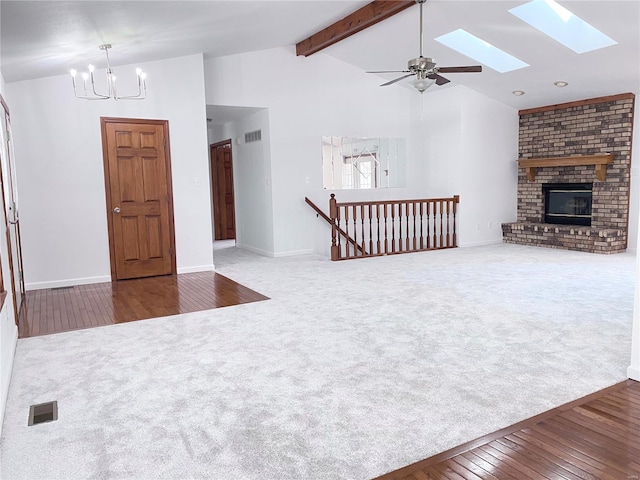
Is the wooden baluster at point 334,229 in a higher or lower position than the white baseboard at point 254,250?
higher

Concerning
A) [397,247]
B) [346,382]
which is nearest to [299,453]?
[346,382]

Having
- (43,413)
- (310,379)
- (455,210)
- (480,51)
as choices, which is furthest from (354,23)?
(43,413)

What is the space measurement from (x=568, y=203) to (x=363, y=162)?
3.73 metres

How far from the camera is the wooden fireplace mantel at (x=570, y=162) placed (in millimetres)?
7688

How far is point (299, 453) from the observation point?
7.02ft

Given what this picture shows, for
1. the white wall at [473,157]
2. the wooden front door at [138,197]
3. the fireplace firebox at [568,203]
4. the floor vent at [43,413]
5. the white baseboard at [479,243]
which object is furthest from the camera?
the white baseboard at [479,243]

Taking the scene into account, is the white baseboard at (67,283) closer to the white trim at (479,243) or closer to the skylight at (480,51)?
the skylight at (480,51)

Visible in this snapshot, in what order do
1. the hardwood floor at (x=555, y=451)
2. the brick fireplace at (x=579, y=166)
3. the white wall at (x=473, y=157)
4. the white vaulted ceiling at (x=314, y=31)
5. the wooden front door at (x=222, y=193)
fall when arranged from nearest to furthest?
1. the hardwood floor at (x=555, y=451)
2. the white vaulted ceiling at (x=314, y=31)
3. the brick fireplace at (x=579, y=166)
4. the white wall at (x=473, y=157)
5. the wooden front door at (x=222, y=193)

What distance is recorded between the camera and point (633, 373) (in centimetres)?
283

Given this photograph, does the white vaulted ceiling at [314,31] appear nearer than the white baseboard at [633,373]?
No

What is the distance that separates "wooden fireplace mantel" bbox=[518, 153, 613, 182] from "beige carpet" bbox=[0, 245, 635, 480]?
10.4 feet

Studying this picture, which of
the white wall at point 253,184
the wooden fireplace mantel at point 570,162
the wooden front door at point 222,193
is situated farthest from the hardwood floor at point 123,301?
the wooden fireplace mantel at point 570,162

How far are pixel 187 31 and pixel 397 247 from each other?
5148 millimetres

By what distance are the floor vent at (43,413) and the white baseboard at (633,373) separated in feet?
10.6
